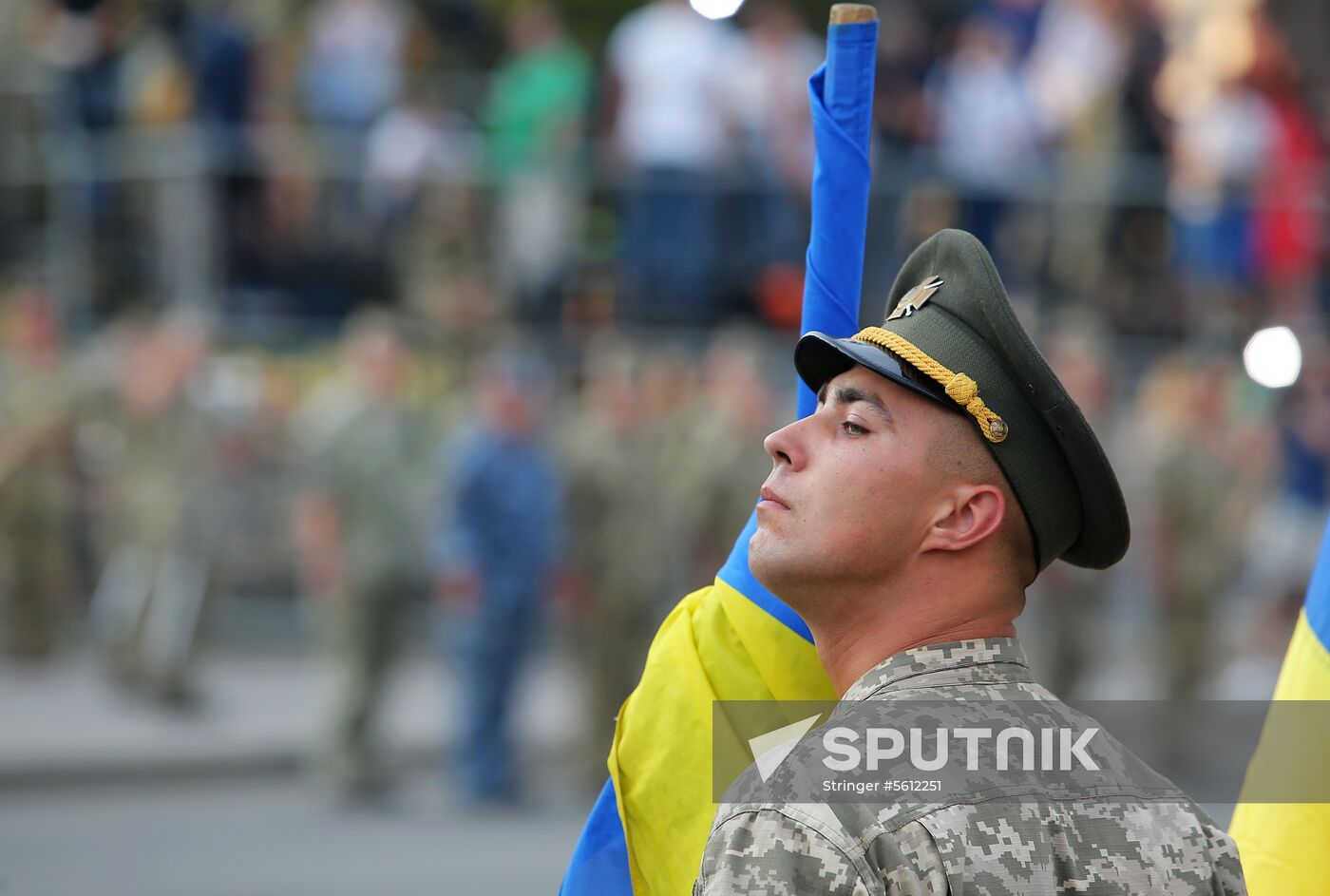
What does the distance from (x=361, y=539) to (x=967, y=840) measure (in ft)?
26.6

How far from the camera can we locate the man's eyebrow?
2.17 m

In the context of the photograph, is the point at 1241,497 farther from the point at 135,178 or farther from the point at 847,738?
the point at 847,738

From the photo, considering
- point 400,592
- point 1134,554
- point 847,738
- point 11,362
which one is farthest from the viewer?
point 1134,554

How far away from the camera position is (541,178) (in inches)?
472

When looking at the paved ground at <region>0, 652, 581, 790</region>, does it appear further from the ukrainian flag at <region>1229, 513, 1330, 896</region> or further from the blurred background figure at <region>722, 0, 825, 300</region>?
the ukrainian flag at <region>1229, 513, 1330, 896</region>

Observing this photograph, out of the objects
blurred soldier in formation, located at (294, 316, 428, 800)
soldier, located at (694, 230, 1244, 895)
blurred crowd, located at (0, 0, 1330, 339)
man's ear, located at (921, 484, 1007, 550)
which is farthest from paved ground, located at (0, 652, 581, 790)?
man's ear, located at (921, 484, 1007, 550)

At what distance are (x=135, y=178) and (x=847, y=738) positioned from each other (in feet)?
35.4

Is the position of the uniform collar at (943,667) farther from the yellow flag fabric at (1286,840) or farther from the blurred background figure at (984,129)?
the blurred background figure at (984,129)

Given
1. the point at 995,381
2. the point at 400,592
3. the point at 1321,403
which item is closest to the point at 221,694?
the point at 400,592

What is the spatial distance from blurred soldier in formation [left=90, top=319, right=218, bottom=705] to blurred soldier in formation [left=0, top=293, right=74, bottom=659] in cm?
58

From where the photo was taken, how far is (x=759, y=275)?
12.5m

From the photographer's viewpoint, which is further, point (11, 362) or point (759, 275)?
point (759, 275)

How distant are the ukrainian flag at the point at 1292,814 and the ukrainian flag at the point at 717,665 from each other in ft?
2.25

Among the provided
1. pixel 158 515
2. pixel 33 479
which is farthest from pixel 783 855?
pixel 33 479
